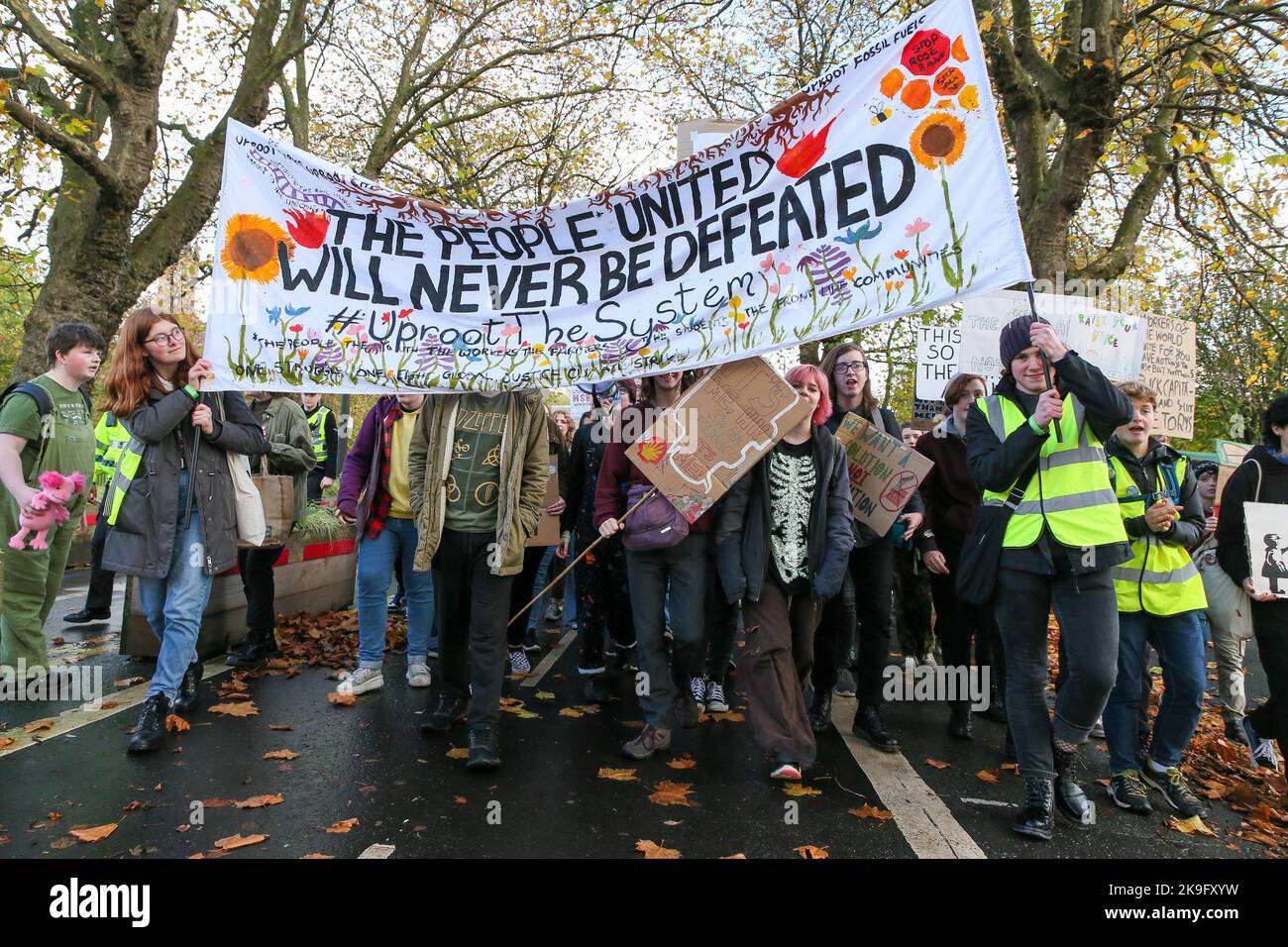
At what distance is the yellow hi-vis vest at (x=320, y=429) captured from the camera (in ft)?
24.9

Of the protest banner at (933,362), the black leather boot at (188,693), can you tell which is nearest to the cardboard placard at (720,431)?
the black leather boot at (188,693)

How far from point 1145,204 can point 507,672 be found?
11.1 meters

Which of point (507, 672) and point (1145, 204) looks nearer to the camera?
point (507, 672)

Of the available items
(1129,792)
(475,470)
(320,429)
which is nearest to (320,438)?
(320,429)

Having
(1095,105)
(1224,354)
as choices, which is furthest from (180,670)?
(1224,354)

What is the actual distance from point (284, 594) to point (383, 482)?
2234mm

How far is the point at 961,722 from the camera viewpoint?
4750 millimetres

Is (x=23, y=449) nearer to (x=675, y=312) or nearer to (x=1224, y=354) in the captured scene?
(x=675, y=312)

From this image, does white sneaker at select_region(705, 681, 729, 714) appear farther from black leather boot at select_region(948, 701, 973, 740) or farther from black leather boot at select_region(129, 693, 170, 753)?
black leather boot at select_region(129, 693, 170, 753)

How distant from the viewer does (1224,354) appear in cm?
2386

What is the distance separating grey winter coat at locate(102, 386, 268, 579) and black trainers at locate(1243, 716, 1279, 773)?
598 centimetres

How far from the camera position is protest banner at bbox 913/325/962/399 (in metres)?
8.99

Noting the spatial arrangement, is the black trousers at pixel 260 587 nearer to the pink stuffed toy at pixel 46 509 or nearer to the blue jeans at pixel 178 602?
the blue jeans at pixel 178 602

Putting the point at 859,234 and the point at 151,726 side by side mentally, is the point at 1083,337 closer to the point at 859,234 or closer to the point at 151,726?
the point at 859,234
